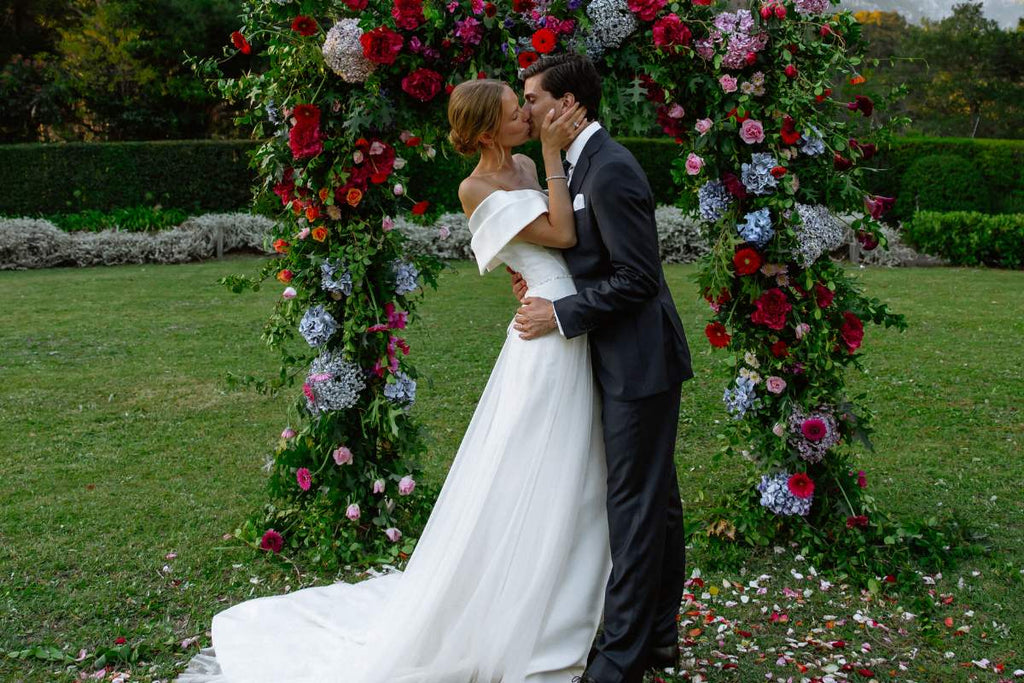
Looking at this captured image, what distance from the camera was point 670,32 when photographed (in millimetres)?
3766

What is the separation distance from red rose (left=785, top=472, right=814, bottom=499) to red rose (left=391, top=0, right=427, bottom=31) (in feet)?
8.04

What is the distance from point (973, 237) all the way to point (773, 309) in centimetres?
1068

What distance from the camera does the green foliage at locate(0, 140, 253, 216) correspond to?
1509 cm

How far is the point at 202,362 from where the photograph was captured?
799 cm

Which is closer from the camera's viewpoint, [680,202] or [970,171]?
[680,202]

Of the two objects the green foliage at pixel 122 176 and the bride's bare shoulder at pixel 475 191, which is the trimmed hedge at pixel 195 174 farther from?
the bride's bare shoulder at pixel 475 191

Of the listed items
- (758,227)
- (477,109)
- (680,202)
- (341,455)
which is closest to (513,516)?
(477,109)

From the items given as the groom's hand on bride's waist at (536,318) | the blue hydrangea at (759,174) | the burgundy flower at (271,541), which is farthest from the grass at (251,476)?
the groom's hand on bride's waist at (536,318)

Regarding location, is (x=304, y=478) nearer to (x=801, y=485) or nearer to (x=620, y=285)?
(x=620, y=285)

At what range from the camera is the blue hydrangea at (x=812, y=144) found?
12.8 ft

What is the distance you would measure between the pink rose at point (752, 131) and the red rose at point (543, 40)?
0.84 metres

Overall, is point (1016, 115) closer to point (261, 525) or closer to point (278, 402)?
point (278, 402)

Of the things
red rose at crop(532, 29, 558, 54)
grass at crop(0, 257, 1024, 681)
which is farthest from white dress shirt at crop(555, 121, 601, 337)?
grass at crop(0, 257, 1024, 681)

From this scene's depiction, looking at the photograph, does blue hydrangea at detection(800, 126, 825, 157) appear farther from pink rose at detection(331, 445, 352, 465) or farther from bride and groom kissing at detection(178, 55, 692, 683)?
pink rose at detection(331, 445, 352, 465)
